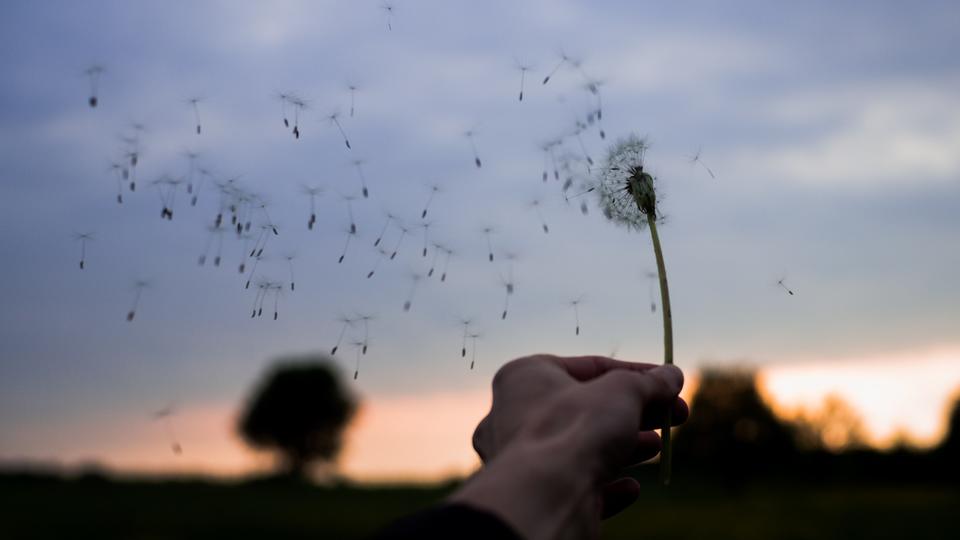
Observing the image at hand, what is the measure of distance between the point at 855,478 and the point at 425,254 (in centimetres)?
15119

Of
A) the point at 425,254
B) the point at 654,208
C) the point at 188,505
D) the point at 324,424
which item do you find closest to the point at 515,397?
the point at 425,254

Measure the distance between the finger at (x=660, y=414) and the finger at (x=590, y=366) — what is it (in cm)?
22

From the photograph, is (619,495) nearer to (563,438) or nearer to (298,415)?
(563,438)

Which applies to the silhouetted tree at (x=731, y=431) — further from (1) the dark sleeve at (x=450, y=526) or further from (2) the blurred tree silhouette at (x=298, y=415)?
(1) the dark sleeve at (x=450, y=526)

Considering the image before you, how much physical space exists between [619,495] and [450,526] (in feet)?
6.05

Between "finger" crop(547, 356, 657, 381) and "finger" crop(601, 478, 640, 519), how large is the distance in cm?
57

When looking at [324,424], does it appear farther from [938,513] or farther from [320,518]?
[938,513]

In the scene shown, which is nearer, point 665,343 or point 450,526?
point 450,526

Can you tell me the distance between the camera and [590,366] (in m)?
4.18

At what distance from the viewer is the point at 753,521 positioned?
210 feet

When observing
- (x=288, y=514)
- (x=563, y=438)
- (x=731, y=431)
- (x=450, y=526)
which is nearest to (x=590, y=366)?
(x=563, y=438)

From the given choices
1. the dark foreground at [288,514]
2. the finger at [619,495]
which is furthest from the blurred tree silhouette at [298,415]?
the finger at [619,495]

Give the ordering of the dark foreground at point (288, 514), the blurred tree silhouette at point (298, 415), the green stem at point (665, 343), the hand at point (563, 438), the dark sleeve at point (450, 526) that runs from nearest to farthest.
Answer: the dark sleeve at point (450, 526)
the hand at point (563, 438)
the green stem at point (665, 343)
the dark foreground at point (288, 514)
the blurred tree silhouette at point (298, 415)

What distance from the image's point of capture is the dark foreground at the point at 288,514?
182ft
